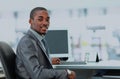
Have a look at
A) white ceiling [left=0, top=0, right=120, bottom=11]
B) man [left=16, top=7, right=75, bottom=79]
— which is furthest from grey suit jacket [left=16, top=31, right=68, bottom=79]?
white ceiling [left=0, top=0, right=120, bottom=11]

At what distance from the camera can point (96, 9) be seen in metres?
3.27

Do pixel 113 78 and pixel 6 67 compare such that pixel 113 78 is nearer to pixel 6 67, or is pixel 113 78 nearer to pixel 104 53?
pixel 104 53

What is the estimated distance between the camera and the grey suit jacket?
169 centimetres

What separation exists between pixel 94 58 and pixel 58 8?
2.79ft

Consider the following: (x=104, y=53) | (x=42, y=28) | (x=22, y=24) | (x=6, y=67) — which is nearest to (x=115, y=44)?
(x=104, y=53)

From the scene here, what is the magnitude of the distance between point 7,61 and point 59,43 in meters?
1.22

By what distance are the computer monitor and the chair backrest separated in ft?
3.50

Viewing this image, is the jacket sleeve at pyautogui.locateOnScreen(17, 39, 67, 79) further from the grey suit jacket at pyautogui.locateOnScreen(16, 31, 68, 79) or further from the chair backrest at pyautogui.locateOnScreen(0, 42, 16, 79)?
the chair backrest at pyautogui.locateOnScreen(0, 42, 16, 79)

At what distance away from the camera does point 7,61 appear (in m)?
1.82

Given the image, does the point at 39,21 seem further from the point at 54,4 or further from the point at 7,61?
the point at 54,4

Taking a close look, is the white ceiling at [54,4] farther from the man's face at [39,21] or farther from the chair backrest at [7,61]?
the chair backrest at [7,61]

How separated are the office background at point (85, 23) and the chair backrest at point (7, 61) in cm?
138

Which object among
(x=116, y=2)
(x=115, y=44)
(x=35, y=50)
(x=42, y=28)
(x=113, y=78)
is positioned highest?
(x=116, y=2)

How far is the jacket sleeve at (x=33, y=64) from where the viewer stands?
168 centimetres
